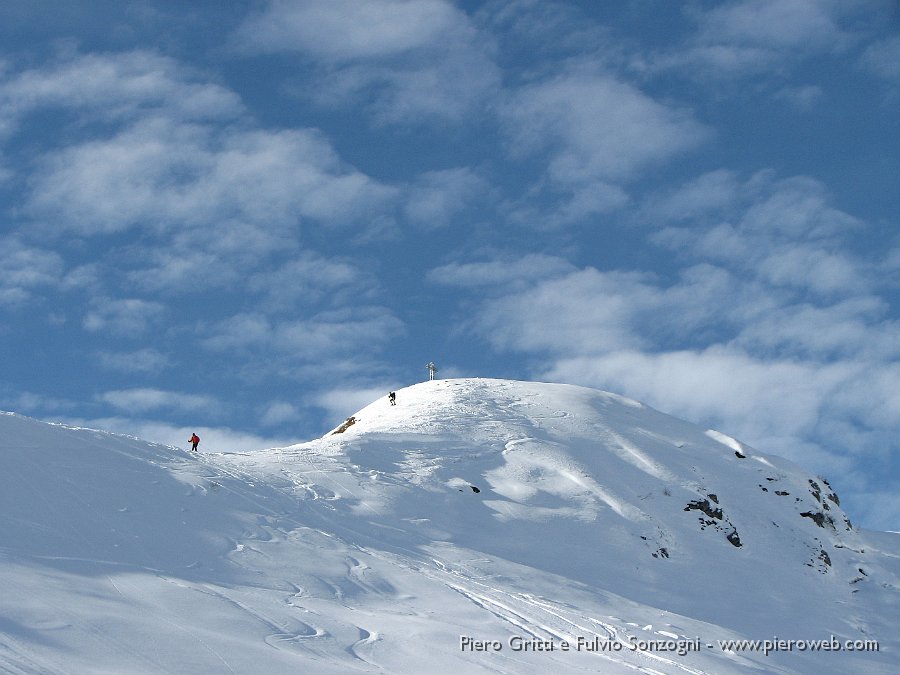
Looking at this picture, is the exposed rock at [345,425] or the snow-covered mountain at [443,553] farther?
the exposed rock at [345,425]

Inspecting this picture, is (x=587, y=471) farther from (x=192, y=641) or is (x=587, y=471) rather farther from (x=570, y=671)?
(x=192, y=641)

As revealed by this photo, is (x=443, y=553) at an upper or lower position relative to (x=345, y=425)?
lower

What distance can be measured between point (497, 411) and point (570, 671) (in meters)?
26.2

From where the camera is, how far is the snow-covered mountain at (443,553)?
15.4m

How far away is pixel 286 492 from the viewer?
91.7 ft

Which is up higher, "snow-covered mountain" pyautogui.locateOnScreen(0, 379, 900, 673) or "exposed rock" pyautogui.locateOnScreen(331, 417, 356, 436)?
"exposed rock" pyautogui.locateOnScreen(331, 417, 356, 436)

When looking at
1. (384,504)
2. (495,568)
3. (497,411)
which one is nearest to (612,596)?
(495,568)

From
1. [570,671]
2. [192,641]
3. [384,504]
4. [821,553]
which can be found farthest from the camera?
[821,553]

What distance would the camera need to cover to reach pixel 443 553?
25.3 metres

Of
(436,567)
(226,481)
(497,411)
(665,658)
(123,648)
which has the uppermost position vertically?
(497,411)

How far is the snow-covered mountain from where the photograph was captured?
1539 cm

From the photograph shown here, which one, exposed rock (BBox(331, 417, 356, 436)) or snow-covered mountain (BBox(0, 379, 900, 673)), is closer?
snow-covered mountain (BBox(0, 379, 900, 673))

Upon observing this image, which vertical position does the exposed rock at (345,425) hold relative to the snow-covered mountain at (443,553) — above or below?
above

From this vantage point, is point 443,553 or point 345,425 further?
point 345,425
